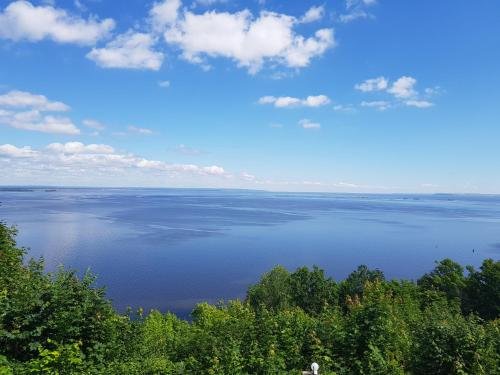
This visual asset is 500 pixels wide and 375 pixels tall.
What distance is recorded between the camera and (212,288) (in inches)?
2889

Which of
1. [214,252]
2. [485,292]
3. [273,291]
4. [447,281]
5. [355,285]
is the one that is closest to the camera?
[485,292]

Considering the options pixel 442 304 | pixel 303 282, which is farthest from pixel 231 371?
pixel 303 282

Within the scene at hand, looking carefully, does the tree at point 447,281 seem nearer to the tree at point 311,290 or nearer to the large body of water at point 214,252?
the tree at point 311,290

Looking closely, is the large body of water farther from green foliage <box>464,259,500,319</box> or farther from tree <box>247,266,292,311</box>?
green foliage <box>464,259,500,319</box>

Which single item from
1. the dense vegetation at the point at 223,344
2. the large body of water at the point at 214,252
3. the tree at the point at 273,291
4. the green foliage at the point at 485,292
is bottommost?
the large body of water at the point at 214,252

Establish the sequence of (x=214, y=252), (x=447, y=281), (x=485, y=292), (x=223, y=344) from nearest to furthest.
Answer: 1. (x=223, y=344)
2. (x=485, y=292)
3. (x=447, y=281)
4. (x=214, y=252)

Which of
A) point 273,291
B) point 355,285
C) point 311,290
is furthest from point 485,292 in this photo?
point 273,291

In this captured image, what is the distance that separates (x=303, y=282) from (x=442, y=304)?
26.7 metres

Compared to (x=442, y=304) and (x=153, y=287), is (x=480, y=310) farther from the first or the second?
(x=153, y=287)

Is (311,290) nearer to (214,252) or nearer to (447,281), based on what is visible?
(447,281)

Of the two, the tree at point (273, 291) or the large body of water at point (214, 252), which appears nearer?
the tree at point (273, 291)

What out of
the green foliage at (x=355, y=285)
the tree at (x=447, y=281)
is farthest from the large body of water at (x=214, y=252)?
the tree at (x=447, y=281)

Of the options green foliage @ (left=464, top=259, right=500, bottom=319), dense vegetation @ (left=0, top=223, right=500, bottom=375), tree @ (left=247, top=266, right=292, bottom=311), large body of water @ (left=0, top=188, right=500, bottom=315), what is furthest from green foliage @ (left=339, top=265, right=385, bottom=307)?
dense vegetation @ (left=0, top=223, right=500, bottom=375)

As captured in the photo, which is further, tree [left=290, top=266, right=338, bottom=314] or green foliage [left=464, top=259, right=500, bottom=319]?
tree [left=290, top=266, right=338, bottom=314]
